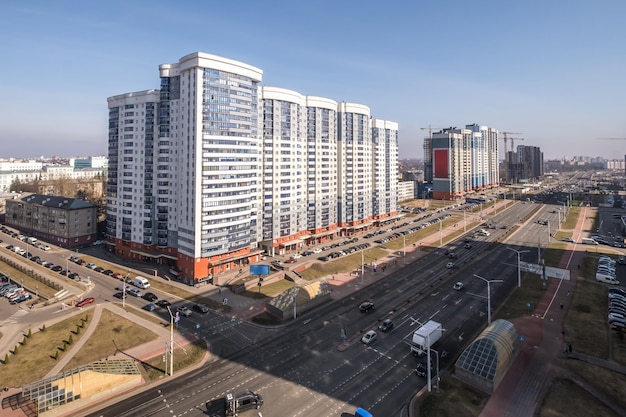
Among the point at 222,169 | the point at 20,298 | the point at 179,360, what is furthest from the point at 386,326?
the point at 20,298

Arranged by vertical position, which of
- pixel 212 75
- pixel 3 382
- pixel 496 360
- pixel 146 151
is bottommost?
pixel 3 382

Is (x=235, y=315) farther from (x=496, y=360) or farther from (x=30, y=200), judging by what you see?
(x=30, y=200)

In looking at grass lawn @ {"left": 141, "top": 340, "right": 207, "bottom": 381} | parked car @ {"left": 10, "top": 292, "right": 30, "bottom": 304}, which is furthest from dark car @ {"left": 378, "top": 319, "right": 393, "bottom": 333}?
parked car @ {"left": 10, "top": 292, "right": 30, "bottom": 304}

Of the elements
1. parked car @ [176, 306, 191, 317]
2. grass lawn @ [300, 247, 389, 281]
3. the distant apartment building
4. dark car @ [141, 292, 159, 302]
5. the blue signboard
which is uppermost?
the distant apartment building

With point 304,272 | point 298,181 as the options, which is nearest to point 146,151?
point 298,181

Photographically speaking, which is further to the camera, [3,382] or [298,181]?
[298,181]

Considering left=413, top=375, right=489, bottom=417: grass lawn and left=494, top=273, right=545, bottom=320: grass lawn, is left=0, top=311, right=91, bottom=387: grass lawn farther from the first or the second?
left=494, top=273, right=545, bottom=320: grass lawn

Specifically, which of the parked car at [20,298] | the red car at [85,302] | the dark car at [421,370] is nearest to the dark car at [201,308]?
the red car at [85,302]
